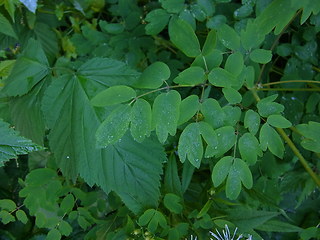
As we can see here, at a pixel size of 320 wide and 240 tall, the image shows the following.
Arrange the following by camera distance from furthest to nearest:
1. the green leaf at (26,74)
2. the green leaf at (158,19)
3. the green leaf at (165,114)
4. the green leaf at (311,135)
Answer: the green leaf at (158,19)
the green leaf at (26,74)
the green leaf at (311,135)
the green leaf at (165,114)

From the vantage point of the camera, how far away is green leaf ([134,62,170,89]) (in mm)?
892

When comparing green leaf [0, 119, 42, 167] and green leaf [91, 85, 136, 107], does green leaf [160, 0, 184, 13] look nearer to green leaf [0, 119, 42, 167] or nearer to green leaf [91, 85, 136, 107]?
green leaf [91, 85, 136, 107]

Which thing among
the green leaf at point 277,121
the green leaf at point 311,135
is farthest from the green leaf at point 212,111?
the green leaf at point 311,135

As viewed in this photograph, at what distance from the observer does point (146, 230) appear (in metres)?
1.09

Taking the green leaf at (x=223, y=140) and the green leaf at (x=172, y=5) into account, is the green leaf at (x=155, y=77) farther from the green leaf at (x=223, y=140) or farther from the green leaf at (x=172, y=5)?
the green leaf at (x=172, y=5)

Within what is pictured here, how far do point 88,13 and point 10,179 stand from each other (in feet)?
2.16

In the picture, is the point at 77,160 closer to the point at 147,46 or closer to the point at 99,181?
the point at 99,181

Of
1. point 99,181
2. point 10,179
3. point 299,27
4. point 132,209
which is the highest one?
point 299,27

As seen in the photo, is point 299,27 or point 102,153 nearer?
point 102,153

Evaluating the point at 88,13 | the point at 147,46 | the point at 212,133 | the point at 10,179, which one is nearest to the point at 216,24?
the point at 147,46

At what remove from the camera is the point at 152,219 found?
103 centimetres

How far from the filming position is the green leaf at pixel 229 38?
97 cm

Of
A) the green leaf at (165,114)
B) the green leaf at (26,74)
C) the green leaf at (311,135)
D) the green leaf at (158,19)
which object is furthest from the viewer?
the green leaf at (158,19)

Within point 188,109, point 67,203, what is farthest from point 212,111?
point 67,203
